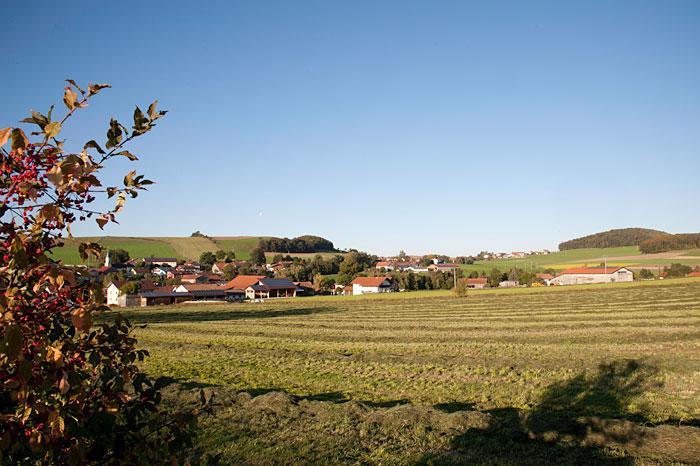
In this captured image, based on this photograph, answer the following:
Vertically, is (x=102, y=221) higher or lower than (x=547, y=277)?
higher

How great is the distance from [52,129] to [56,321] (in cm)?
113

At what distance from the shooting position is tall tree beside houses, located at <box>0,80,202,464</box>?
2.56m

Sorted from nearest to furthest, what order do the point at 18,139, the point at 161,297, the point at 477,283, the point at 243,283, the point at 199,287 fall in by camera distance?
the point at 18,139 → the point at 161,297 → the point at 199,287 → the point at 243,283 → the point at 477,283

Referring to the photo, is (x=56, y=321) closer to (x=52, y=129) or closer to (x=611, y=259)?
(x=52, y=129)

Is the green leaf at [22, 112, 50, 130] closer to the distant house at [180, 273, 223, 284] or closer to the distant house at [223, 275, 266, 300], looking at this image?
the distant house at [223, 275, 266, 300]

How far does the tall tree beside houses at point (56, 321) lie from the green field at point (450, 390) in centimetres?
691

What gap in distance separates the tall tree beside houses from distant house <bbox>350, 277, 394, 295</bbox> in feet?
355

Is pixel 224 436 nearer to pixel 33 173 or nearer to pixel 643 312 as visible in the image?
pixel 33 173

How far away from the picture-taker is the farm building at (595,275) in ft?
377

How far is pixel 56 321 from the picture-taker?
10.0ft

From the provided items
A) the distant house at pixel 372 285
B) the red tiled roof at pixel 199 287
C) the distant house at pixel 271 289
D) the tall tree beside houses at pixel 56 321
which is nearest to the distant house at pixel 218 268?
the red tiled roof at pixel 199 287

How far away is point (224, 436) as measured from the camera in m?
11.1

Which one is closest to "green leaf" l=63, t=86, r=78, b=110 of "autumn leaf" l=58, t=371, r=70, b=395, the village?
"autumn leaf" l=58, t=371, r=70, b=395

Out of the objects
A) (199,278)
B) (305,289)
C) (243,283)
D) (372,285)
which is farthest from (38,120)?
(199,278)
